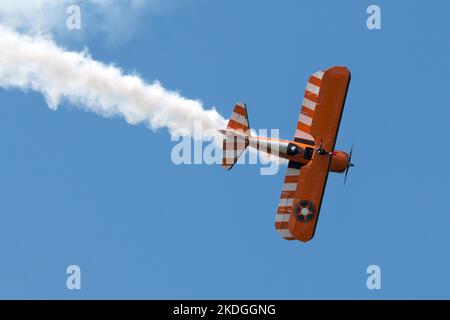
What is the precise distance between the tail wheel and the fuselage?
1.86m

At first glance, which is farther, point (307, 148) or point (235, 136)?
point (235, 136)

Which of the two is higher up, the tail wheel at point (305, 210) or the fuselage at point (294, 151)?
the fuselage at point (294, 151)

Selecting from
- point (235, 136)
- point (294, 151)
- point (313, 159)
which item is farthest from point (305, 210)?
point (235, 136)

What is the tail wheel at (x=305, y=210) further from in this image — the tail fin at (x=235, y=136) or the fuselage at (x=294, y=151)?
the tail fin at (x=235, y=136)

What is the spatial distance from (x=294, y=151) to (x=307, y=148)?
61 cm

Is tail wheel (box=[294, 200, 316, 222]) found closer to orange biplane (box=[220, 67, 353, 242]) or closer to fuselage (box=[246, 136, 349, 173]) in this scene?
orange biplane (box=[220, 67, 353, 242])

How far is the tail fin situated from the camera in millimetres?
44625

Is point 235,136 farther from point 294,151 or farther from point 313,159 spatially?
point 313,159

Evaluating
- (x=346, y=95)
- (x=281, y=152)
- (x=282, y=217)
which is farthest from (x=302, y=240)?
(x=346, y=95)

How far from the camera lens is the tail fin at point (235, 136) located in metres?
44.6

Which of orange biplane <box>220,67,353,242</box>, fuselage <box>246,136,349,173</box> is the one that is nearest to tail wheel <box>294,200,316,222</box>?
orange biplane <box>220,67,353,242</box>

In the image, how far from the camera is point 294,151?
1741 inches

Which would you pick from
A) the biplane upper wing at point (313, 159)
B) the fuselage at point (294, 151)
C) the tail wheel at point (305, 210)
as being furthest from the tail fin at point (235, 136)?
the tail wheel at point (305, 210)

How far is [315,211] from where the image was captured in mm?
44875
